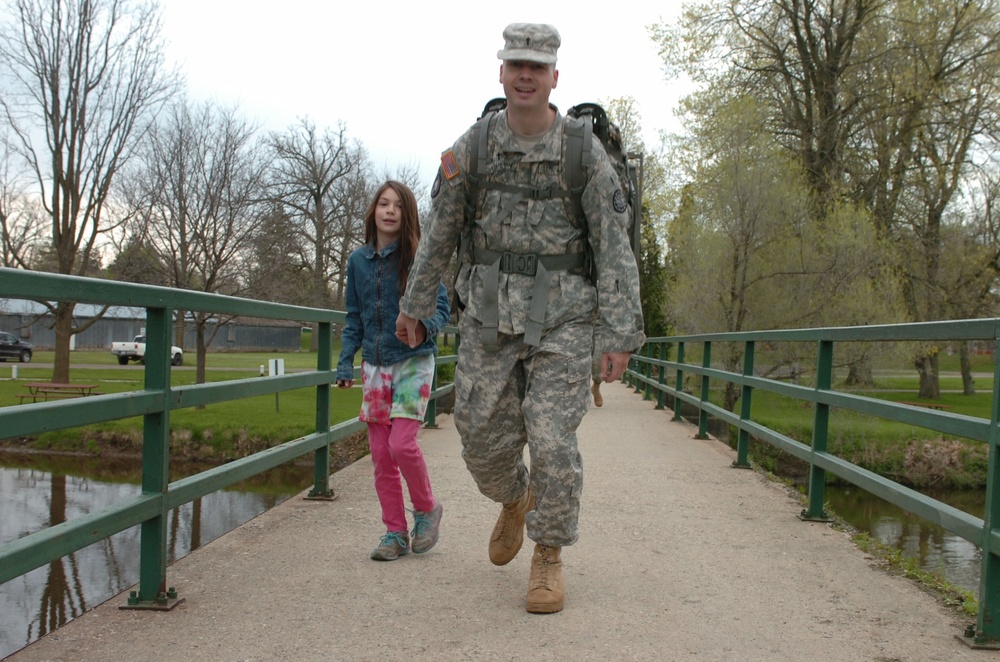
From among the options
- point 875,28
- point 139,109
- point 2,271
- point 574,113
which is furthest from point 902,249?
point 2,271

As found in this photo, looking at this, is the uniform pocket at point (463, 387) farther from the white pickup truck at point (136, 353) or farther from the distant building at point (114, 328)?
the distant building at point (114, 328)

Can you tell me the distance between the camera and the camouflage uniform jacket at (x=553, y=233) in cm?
330

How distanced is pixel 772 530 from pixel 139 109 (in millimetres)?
14966

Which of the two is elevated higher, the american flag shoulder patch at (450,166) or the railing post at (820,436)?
the american flag shoulder patch at (450,166)

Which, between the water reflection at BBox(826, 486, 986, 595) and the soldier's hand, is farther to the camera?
the water reflection at BBox(826, 486, 986, 595)

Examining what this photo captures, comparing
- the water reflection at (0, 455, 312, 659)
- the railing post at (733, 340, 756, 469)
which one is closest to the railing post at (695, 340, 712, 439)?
the railing post at (733, 340, 756, 469)

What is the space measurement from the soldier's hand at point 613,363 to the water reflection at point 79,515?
1796 millimetres

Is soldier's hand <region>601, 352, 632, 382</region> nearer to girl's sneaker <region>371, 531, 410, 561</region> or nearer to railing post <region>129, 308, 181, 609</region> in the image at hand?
girl's sneaker <region>371, 531, 410, 561</region>

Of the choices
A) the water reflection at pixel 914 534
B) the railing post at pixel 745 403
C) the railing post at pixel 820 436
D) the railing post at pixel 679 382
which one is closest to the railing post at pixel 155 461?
the railing post at pixel 820 436

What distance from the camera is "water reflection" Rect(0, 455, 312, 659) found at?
5938 mm

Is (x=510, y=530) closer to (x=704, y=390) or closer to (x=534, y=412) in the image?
(x=534, y=412)

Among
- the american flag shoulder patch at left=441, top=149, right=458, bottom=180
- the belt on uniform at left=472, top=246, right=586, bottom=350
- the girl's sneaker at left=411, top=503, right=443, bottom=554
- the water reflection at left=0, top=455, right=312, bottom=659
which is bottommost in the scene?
the water reflection at left=0, top=455, right=312, bottom=659

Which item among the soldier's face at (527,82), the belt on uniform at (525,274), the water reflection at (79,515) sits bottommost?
the water reflection at (79,515)

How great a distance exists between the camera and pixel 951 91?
76.9ft
